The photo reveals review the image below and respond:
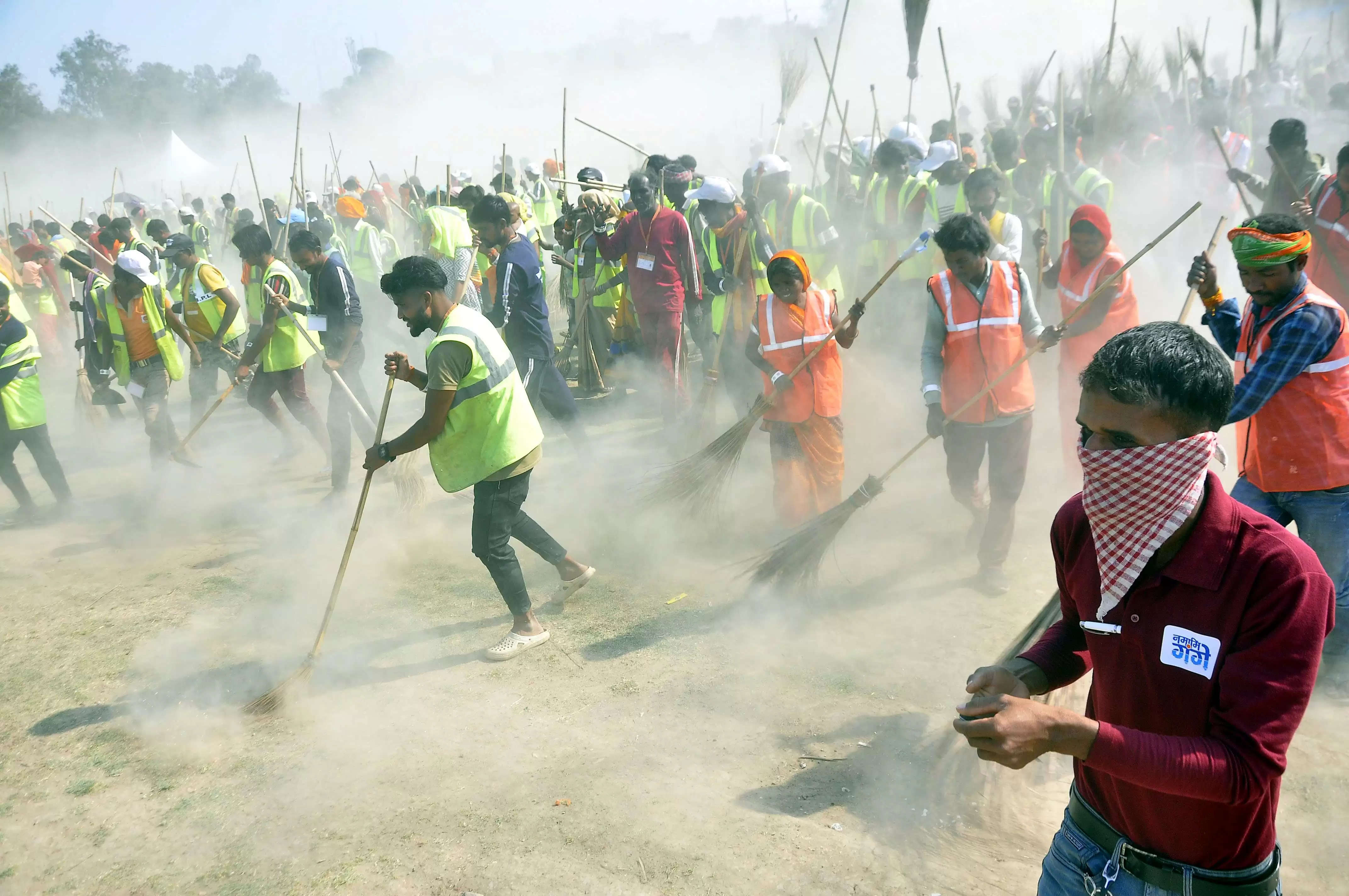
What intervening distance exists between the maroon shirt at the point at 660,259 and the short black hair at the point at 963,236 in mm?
3272

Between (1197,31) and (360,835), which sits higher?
(1197,31)

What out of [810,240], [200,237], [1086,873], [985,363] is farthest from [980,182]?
[200,237]

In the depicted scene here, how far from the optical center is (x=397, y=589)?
5.74 meters

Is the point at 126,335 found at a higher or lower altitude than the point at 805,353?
lower

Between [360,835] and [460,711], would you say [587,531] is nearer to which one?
[460,711]

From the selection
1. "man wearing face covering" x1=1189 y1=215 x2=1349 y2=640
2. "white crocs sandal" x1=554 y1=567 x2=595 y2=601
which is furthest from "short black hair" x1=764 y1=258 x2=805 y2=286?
"man wearing face covering" x1=1189 y1=215 x2=1349 y2=640

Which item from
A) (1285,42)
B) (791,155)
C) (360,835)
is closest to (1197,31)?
(1285,42)

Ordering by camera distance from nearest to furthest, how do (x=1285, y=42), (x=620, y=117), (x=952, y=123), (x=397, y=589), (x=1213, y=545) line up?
(x=1213, y=545) < (x=397, y=589) < (x=952, y=123) < (x=1285, y=42) < (x=620, y=117)

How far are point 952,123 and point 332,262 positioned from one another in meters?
6.22

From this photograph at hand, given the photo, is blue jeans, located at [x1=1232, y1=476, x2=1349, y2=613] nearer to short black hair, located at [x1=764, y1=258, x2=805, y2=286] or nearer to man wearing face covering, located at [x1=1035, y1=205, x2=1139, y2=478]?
man wearing face covering, located at [x1=1035, y1=205, x2=1139, y2=478]

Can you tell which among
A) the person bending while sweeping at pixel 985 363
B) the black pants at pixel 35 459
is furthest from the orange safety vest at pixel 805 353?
the black pants at pixel 35 459

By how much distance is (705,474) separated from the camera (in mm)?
5828

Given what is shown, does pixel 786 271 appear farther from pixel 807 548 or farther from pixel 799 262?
pixel 807 548

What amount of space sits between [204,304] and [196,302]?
2.5 inches
